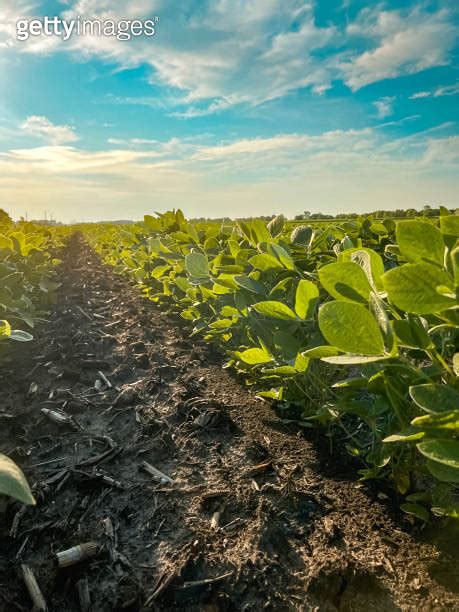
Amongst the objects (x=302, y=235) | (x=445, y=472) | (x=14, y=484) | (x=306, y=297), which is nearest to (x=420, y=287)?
(x=445, y=472)

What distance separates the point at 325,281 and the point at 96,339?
364cm

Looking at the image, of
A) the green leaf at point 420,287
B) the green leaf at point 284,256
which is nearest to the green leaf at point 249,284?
the green leaf at point 284,256

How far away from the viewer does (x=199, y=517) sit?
5.32 feet

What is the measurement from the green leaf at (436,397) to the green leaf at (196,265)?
3.84ft

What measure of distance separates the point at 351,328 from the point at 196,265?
1.10 meters

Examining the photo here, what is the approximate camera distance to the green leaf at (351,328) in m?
0.86

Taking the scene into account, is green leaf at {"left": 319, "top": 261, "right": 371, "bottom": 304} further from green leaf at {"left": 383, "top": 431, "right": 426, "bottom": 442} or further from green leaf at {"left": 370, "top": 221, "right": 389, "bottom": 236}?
green leaf at {"left": 370, "top": 221, "right": 389, "bottom": 236}

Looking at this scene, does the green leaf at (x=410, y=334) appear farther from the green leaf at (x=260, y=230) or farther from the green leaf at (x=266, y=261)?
the green leaf at (x=260, y=230)

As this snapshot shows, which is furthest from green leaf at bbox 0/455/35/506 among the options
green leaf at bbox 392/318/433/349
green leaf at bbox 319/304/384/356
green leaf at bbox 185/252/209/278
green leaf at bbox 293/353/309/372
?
green leaf at bbox 185/252/209/278

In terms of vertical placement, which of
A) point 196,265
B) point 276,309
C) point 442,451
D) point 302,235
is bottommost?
point 442,451

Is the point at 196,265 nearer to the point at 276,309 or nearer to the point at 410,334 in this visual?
the point at 276,309

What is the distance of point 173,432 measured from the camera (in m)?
2.26

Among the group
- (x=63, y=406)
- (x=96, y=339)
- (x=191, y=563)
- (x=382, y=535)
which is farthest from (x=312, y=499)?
(x=96, y=339)

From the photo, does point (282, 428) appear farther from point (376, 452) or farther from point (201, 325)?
point (201, 325)
